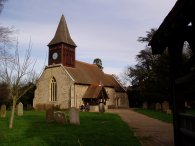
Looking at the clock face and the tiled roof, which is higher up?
the clock face

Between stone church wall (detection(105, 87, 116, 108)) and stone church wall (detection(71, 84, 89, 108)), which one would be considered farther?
stone church wall (detection(105, 87, 116, 108))

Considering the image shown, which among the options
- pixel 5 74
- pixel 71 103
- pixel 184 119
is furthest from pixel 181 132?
pixel 71 103

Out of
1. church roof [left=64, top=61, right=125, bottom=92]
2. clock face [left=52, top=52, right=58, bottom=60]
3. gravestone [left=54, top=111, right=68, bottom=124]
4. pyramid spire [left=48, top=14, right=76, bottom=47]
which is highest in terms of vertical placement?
pyramid spire [left=48, top=14, right=76, bottom=47]

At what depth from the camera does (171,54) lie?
18.2ft

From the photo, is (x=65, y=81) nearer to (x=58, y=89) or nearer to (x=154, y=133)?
(x=58, y=89)

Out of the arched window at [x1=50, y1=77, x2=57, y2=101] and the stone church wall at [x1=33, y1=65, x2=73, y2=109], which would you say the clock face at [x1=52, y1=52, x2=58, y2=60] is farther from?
the arched window at [x1=50, y1=77, x2=57, y2=101]

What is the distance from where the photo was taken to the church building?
151 feet

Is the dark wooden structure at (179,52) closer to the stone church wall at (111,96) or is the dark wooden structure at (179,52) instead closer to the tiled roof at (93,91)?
the tiled roof at (93,91)

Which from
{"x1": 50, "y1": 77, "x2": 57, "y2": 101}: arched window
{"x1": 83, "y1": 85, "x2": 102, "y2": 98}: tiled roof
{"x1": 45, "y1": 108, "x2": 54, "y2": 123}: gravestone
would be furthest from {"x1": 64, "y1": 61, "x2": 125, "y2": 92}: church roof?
{"x1": 45, "y1": 108, "x2": 54, "y2": 123}: gravestone

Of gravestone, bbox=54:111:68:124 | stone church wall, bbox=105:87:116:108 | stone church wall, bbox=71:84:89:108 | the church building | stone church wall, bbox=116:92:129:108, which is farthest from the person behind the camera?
stone church wall, bbox=116:92:129:108

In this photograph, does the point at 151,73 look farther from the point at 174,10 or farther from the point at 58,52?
the point at 174,10

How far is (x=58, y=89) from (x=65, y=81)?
6.43ft

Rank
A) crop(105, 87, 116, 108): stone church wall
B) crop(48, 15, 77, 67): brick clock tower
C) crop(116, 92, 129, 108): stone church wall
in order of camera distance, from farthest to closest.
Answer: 1. crop(116, 92, 129, 108): stone church wall
2. crop(105, 87, 116, 108): stone church wall
3. crop(48, 15, 77, 67): brick clock tower

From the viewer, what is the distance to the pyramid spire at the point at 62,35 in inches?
1923
